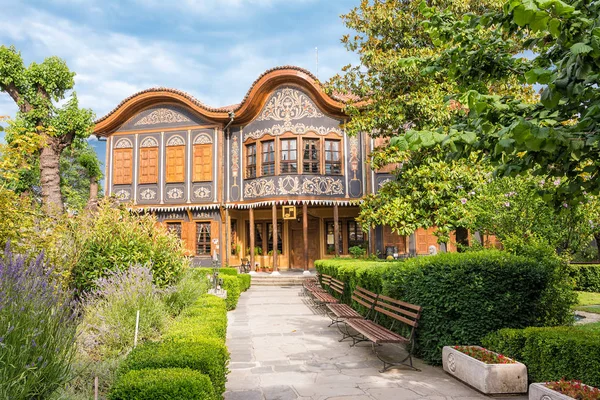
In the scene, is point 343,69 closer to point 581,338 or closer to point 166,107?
point 581,338

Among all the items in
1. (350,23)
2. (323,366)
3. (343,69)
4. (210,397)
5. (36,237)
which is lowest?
(323,366)

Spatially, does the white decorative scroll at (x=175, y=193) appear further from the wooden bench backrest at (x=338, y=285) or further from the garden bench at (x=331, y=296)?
the wooden bench backrest at (x=338, y=285)

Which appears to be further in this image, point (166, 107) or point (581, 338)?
point (166, 107)

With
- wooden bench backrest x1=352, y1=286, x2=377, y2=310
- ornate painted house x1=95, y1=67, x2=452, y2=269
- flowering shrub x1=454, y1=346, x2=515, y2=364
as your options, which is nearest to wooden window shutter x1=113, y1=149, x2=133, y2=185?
ornate painted house x1=95, y1=67, x2=452, y2=269

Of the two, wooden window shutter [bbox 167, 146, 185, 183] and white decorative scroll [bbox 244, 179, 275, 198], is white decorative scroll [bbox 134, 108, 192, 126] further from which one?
white decorative scroll [bbox 244, 179, 275, 198]

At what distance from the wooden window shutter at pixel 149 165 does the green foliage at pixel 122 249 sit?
12732mm

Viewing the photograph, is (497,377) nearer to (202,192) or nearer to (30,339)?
(30,339)

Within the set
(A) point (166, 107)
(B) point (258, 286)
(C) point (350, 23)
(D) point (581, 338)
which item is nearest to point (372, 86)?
(C) point (350, 23)

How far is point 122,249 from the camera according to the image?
301 inches

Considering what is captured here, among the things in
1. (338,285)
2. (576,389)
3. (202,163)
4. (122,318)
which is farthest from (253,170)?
(576,389)

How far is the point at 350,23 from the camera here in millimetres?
11891

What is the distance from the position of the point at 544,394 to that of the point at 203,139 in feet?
60.3

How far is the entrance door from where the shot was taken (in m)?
21.3

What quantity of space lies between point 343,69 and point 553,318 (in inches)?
319
